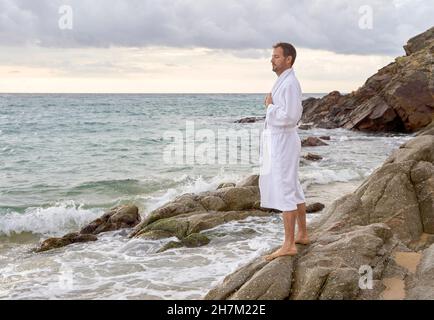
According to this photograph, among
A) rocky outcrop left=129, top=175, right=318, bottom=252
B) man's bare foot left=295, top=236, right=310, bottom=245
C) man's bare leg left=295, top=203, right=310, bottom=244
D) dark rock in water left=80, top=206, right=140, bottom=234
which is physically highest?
man's bare leg left=295, top=203, right=310, bottom=244

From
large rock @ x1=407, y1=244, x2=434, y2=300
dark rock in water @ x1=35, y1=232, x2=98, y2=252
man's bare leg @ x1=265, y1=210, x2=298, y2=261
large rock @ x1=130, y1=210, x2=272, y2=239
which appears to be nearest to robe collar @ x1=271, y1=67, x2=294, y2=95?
man's bare leg @ x1=265, y1=210, x2=298, y2=261

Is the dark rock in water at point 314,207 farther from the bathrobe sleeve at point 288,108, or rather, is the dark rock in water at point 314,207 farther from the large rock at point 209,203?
the bathrobe sleeve at point 288,108

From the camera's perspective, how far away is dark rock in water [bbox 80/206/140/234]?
13.9m

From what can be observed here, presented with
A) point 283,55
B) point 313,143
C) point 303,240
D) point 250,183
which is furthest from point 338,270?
point 313,143

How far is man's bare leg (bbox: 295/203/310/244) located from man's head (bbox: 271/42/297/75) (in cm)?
183

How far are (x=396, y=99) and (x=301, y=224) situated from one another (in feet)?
105

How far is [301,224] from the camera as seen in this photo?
679cm

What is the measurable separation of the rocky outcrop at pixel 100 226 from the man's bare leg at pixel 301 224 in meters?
7.49

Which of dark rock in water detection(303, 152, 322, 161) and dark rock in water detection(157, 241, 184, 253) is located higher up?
dark rock in water detection(303, 152, 322, 161)

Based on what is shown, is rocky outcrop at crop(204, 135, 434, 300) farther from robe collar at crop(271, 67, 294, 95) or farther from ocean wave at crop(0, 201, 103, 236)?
ocean wave at crop(0, 201, 103, 236)

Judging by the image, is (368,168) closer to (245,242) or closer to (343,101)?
(245,242)

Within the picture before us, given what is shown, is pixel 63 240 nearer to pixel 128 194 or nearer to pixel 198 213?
pixel 198 213
